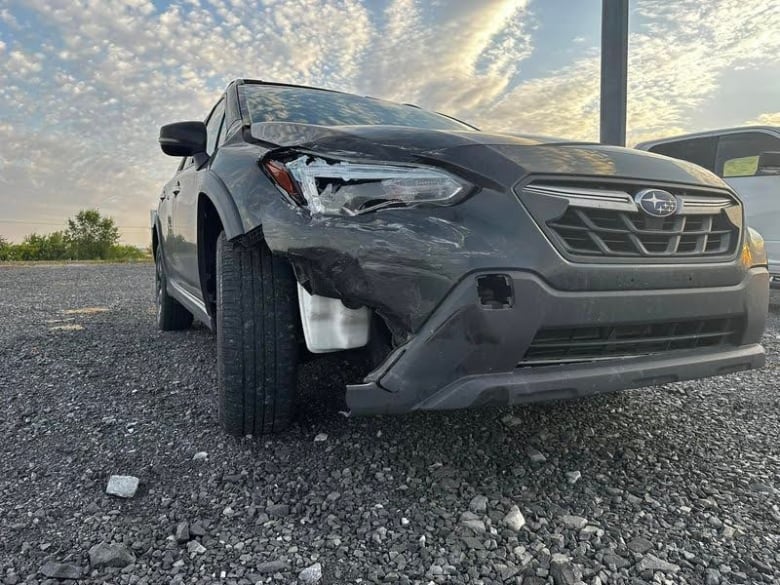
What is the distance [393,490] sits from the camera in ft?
5.80

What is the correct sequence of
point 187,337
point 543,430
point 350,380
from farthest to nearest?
point 187,337 < point 350,380 < point 543,430

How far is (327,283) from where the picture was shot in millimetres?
1596

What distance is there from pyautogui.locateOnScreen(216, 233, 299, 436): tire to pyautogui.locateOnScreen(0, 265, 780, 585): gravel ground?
0.24 m

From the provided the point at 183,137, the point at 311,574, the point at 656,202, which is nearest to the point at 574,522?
the point at 311,574

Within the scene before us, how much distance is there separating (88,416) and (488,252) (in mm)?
1931

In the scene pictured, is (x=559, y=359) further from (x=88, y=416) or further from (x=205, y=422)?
(x=88, y=416)

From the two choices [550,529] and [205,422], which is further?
[205,422]

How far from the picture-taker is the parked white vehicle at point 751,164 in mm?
5289

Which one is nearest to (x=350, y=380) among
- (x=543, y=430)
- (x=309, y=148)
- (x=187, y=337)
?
(x=543, y=430)

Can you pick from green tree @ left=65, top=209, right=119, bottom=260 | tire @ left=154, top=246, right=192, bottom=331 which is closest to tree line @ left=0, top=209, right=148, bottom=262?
green tree @ left=65, top=209, right=119, bottom=260

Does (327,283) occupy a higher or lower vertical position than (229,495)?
higher

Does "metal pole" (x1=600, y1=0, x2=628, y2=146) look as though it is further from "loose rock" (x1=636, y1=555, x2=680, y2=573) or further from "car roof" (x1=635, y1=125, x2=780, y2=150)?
"loose rock" (x1=636, y1=555, x2=680, y2=573)

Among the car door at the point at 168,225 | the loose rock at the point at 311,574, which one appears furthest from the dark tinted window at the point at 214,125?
the loose rock at the point at 311,574

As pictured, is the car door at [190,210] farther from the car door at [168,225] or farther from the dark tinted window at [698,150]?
the dark tinted window at [698,150]
